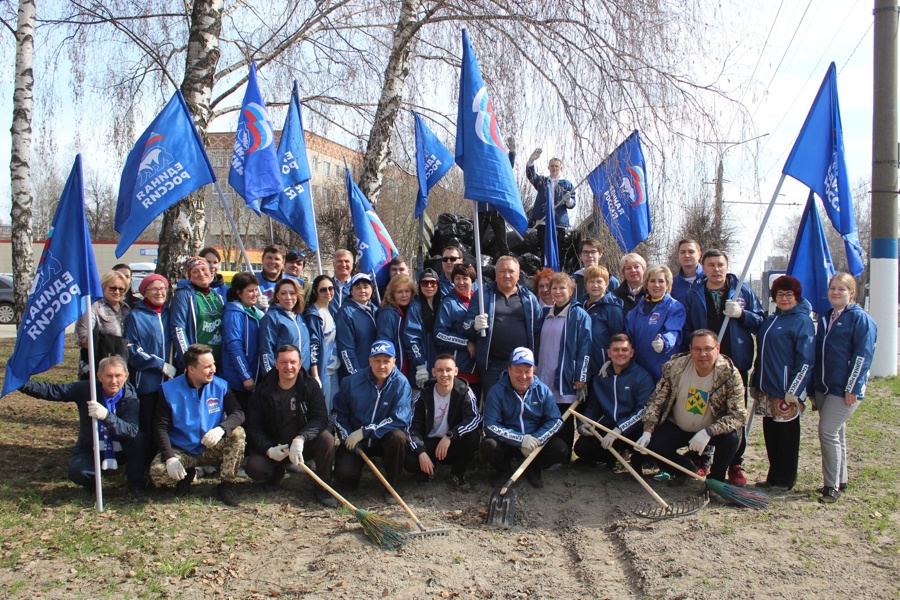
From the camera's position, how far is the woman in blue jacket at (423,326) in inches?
232

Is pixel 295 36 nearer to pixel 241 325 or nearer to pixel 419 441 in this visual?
pixel 241 325

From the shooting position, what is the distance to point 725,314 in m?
5.60

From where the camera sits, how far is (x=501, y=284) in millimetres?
5977

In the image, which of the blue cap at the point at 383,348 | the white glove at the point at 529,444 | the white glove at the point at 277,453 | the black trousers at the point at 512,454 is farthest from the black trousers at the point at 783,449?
the white glove at the point at 277,453

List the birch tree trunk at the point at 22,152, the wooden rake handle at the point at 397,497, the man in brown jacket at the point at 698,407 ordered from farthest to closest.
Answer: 1. the birch tree trunk at the point at 22,152
2. the man in brown jacket at the point at 698,407
3. the wooden rake handle at the point at 397,497

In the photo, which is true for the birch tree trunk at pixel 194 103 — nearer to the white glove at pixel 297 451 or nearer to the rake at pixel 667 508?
the white glove at pixel 297 451

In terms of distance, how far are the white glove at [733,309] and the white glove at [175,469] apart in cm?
426

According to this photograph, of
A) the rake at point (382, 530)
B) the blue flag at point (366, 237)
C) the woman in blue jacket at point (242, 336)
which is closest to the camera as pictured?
the rake at point (382, 530)

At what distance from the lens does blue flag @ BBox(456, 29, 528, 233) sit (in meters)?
5.93

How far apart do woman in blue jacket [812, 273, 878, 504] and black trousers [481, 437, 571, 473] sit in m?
1.97

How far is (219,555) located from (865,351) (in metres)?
4.67

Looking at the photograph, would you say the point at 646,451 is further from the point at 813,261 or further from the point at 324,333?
the point at 324,333

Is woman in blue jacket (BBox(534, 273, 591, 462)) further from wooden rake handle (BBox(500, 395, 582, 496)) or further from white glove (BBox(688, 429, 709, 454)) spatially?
white glove (BBox(688, 429, 709, 454))

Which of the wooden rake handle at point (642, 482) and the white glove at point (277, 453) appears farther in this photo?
the white glove at point (277, 453)
